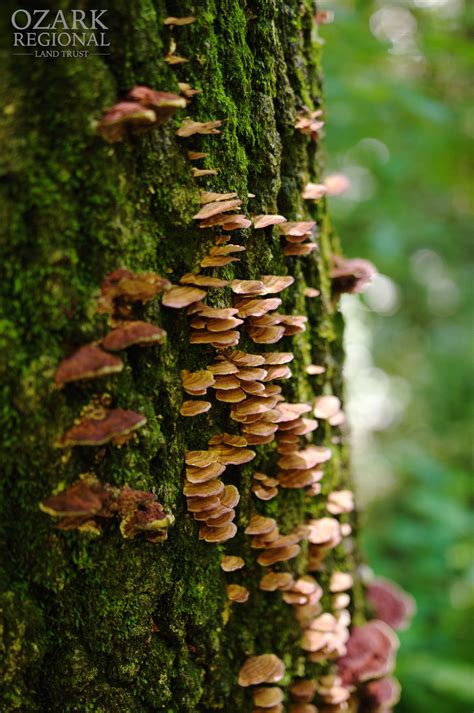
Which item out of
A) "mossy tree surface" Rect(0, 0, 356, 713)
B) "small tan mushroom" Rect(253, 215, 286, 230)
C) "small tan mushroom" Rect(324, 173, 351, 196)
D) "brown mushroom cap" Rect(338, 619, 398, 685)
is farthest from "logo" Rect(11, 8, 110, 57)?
"brown mushroom cap" Rect(338, 619, 398, 685)

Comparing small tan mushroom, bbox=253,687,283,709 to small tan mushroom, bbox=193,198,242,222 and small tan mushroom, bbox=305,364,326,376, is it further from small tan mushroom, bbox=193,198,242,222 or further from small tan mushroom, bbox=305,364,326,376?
small tan mushroom, bbox=193,198,242,222

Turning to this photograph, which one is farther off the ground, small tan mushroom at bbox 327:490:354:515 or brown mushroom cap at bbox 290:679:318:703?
small tan mushroom at bbox 327:490:354:515

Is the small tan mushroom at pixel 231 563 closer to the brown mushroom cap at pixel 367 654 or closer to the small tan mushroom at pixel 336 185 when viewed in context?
the brown mushroom cap at pixel 367 654

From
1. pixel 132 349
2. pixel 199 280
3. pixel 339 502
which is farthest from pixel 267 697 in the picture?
pixel 199 280

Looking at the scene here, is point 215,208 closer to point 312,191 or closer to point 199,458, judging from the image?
point 312,191

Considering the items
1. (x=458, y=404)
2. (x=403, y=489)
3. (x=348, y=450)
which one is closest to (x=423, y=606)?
(x=348, y=450)
